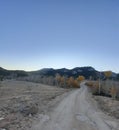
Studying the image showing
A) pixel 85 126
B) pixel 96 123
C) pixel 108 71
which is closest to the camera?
pixel 85 126

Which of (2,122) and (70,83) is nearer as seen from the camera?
(2,122)

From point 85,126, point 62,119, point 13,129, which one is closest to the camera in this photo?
point 13,129

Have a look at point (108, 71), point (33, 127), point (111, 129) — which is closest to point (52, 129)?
point (33, 127)

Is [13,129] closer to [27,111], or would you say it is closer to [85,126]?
[85,126]

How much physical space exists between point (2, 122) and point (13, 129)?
2450 mm

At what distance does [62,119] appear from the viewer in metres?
22.3

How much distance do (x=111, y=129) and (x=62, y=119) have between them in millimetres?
4981

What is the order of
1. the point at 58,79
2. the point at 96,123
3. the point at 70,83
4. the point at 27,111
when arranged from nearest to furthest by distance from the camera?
the point at 96,123 < the point at 27,111 < the point at 70,83 < the point at 58,79

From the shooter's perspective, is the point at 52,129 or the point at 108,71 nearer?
the point at 52,129

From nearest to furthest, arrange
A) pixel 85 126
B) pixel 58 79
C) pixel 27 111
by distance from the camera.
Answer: pixel 85 126
pixel 27 111
pixel 58 79

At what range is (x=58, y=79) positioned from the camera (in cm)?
18250

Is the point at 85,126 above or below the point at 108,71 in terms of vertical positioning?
below

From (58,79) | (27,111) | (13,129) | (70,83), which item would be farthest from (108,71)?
(13,129)

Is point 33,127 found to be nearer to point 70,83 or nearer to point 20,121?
point 20,121
